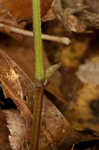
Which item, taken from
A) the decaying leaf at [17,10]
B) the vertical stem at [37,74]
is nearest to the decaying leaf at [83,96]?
the vertical stem at [37,74]

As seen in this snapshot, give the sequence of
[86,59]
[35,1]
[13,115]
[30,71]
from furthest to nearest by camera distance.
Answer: [86,59] → [30,71] → [13,115] → [35,1]

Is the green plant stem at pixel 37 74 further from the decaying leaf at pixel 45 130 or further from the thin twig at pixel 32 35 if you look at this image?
the thin twig at pixel 32 35

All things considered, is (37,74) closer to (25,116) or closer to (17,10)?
(25,116)

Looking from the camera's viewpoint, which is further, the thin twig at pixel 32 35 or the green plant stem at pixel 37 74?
the thin twig at pixel 32 35

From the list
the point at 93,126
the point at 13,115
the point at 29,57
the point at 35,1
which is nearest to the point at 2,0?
the point at 29,57

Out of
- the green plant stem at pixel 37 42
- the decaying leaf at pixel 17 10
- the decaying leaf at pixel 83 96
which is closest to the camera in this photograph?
the green plant stem at pixel 37 42

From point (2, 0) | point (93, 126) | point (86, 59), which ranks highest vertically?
point (2, 0)

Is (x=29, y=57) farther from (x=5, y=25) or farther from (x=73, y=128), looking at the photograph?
(x=73, y=128)

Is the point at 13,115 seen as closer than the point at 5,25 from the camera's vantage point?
Yes

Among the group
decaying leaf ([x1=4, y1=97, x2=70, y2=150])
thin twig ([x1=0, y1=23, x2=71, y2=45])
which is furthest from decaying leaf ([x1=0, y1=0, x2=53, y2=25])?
decaying leaf ([x1=4, y1=97, x2=70, y2=150])
